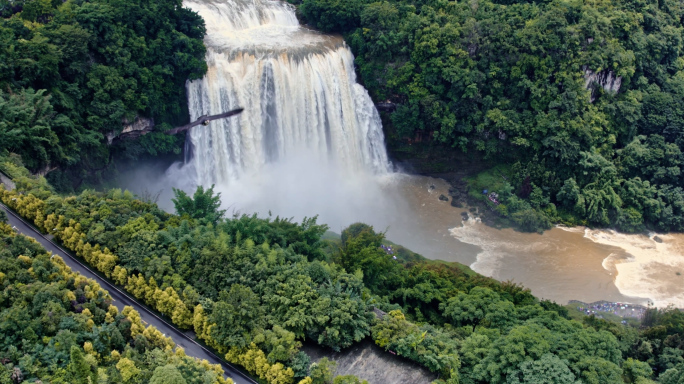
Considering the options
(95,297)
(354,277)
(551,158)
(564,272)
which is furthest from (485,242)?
(95,297)

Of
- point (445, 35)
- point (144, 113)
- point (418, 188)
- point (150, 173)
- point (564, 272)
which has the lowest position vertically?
point (564, 272)

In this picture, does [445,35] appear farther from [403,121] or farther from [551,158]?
[551,158]

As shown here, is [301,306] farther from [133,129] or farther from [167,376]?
[133,129]

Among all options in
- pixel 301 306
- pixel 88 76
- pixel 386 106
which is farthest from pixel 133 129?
pixel 301 306

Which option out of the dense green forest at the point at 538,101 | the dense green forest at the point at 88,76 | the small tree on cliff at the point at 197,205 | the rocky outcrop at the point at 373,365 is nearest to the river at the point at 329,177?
the dense green forest at the point at 88,76

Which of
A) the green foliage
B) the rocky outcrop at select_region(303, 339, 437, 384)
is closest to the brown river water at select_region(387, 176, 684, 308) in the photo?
the rocky outcrop at select_region(303, 339, 437, 384)

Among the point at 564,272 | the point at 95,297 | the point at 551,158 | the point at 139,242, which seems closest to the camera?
the point at 95,297

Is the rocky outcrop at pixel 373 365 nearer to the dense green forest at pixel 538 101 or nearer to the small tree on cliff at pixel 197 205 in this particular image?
the small tree on cliff at pixel 197 205
